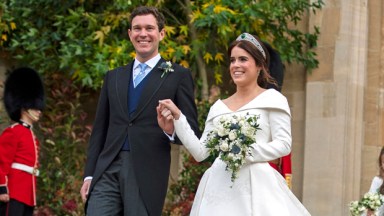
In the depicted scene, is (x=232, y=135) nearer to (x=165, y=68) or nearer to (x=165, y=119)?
(x=165, y=119)

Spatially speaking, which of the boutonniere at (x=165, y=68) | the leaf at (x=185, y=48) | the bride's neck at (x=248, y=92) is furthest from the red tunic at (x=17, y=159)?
the bride's neck at (x=248, y=92)

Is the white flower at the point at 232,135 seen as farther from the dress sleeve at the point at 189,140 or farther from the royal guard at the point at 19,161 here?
the royal guard at the point at 19,161

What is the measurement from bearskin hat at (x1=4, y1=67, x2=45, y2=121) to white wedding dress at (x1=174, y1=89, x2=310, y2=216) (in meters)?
4.55

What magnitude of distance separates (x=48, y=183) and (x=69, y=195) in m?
0.55

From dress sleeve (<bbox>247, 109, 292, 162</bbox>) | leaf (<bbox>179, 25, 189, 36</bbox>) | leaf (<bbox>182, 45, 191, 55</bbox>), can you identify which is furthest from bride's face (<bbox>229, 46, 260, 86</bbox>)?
leaf (<bbox>179, 25, 189, 36</bbox>)

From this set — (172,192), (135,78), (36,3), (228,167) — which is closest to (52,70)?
(36,3)

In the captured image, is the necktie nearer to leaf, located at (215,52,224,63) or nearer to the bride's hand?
the bride's hand

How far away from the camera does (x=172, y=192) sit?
11688 mm

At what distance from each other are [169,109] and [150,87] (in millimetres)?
419

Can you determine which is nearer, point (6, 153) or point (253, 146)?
point (253, 146)

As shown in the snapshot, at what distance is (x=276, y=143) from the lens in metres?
6.14

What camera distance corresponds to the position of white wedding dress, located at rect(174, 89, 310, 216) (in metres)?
6.12

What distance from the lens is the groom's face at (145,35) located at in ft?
21.8

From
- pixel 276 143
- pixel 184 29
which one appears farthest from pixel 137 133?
pixel 184 29
